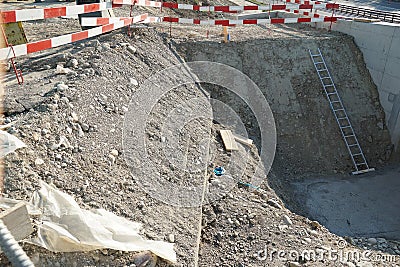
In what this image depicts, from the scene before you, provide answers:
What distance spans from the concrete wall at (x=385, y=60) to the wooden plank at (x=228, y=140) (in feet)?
21.9

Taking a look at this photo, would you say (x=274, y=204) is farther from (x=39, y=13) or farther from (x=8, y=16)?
(x=8, y=16)

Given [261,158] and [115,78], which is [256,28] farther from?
[115,78]

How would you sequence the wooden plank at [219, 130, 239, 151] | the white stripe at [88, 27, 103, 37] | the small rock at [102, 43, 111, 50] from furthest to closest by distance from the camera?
the wooden plank at [219, 130, 239, 151] → the small rock at [102, 43, 111, 50] → the white stripe at [88, 27, 103, 37]

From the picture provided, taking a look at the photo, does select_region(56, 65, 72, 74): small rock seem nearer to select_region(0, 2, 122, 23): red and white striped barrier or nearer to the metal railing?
select_region(0, 2, 122, 23): red and white striped barrier

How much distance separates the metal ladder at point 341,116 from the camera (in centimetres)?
1163

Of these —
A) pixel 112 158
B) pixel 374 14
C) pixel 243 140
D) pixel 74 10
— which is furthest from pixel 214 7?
pixel 112 158

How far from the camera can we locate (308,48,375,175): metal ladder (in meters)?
11.6

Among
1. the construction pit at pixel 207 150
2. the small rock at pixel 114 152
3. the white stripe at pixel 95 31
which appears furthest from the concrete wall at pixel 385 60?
the small rock at pixel 114 152

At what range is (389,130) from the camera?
1234 centimetres

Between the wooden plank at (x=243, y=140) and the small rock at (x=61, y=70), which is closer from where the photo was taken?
the small rock at (x=61, y=70)

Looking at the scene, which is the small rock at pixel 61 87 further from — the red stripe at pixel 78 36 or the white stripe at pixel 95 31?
the white stripe at pixel 95 31

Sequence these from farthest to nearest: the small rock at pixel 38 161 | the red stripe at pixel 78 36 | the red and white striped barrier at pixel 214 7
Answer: the red and white striped barrier at pixel 214 7 < the red stripe at pixel 78 36 < the small rock at pixel 38 161

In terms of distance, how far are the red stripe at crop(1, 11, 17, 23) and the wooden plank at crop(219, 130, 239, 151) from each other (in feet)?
16.6

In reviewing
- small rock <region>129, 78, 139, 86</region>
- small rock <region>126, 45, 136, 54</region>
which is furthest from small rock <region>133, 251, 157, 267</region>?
small rock <region>126, 45, 136, 54</region>
